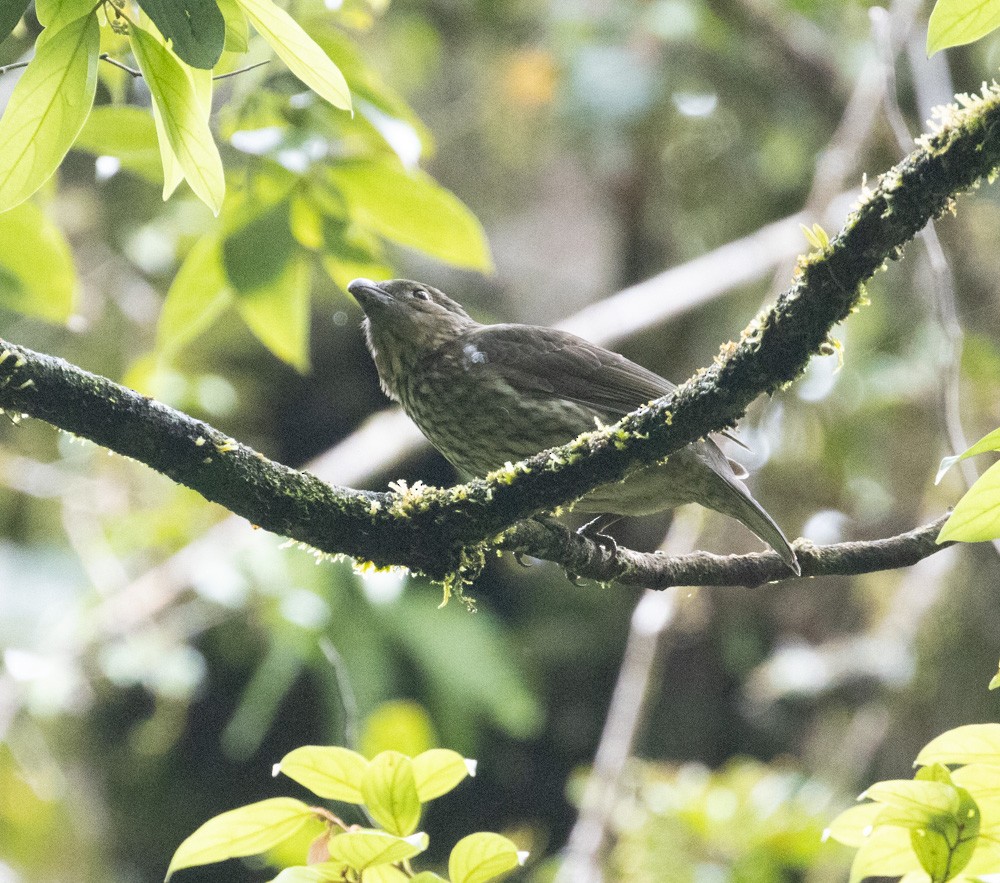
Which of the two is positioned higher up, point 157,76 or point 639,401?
point 639,401

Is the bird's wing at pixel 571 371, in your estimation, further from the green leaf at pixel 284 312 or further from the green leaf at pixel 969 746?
the green leaf at pixel 969 746

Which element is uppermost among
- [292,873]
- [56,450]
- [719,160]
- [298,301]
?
[719,160]

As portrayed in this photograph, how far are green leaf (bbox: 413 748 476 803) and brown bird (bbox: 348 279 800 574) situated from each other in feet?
4.99

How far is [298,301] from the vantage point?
2.48m

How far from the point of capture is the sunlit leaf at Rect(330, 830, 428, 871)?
1382 mm

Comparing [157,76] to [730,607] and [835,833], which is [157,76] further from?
[730,607]

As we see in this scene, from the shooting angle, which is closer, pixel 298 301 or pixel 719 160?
pixel 298 301

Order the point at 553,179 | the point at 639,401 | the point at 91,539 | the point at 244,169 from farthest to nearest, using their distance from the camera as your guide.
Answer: the point at 553,179 < the point at 91,539 < the point at 639,401 < the point at 244,169

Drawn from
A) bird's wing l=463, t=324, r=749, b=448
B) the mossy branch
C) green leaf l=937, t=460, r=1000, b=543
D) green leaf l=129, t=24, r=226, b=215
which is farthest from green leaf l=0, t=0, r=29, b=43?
bird's wing l=463, t=324, r=749, b=448

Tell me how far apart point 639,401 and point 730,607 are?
10.9 feet

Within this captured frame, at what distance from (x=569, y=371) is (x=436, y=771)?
2.08 m

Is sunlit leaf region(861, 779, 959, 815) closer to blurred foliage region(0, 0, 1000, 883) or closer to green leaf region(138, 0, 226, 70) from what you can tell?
green leaf region(138, 0, 226, 70)

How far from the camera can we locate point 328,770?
1.50 meters

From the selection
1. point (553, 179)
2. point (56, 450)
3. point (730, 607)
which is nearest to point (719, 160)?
point (553, 179)
